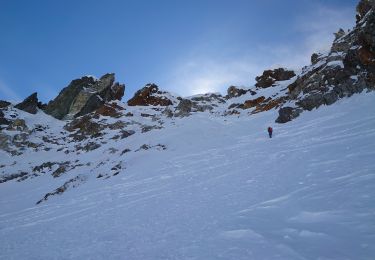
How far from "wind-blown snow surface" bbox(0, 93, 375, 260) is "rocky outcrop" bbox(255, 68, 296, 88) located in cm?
6845

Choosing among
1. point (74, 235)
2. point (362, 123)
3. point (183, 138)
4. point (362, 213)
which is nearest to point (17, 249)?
point (74, 235)

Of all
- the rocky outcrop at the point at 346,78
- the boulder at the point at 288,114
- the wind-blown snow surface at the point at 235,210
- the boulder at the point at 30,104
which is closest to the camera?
the wind-blown snow surface at the point at 235,210

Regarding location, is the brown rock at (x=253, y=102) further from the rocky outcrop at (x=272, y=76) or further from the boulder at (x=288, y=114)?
the boulder at (x=288, y=114)

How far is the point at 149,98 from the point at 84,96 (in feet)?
67.0

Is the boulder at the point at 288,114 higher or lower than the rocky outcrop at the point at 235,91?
lower

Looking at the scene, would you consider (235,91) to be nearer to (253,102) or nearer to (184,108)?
(253,102)

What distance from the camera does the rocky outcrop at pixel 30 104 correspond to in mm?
94250

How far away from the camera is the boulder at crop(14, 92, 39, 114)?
94.2 metres

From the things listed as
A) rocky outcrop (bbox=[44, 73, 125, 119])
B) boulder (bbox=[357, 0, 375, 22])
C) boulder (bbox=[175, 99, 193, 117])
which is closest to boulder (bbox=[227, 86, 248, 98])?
boulder (bbox=[175, 99, 193, 117])

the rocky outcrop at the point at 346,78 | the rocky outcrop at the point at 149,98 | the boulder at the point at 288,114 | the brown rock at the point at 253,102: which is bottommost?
the boulder at the point at 288,114

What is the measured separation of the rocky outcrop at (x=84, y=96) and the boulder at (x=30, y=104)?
11.7ft

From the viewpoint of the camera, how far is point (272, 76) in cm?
9431

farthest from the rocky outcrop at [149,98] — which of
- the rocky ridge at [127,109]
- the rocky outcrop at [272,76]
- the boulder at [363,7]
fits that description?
the boulder at [363,7]

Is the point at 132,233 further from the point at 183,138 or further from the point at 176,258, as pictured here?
the point at 183,138
